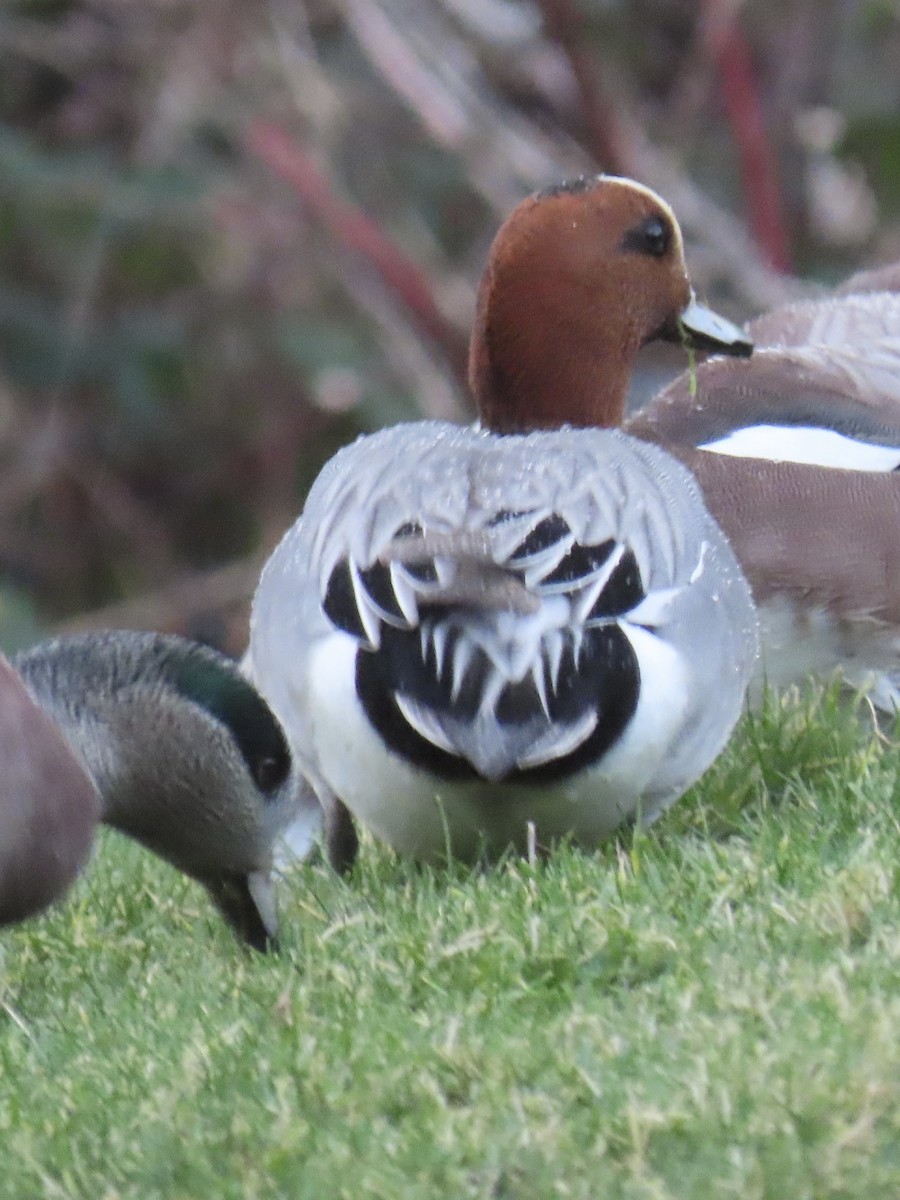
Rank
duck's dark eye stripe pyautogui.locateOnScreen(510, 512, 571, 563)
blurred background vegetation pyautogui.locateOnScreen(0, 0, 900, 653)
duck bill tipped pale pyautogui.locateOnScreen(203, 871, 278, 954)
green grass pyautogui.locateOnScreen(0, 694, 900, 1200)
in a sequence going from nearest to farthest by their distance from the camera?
green grass pyautogui.locateOnScreen(0, 694, 900, 1200) → duck's dark eye stripe pyautogui.locateOnScreen(510, 512, 571, 563) → duck bill tipped pale pyautogui.locateOnScreen(203, 871, 278, 954) → blurred background vegetation pyautogui.locateOnScreen(0, 0, 900, 653)

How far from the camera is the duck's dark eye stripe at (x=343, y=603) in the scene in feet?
12.9

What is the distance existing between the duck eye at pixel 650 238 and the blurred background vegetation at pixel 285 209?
11.3 ft

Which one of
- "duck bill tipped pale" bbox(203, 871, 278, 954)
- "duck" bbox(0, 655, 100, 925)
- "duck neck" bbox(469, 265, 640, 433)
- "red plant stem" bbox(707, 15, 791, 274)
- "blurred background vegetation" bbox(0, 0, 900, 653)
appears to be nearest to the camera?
"duck" bbox(0, 655, 100, 925)

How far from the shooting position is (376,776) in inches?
159

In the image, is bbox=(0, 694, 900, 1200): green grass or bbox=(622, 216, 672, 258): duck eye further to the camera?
bbox=(622, 216, 672, 258): duck eye

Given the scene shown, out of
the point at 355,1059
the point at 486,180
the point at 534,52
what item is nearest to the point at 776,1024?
the point at 355,1059

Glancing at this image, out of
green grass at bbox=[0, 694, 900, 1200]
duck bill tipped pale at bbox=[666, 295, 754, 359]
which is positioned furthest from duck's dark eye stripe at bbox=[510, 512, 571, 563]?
duck bill tipped pale at bbox=[666, 295, 754, 359]

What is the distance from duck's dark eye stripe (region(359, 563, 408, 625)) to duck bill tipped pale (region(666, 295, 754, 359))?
1643 mm

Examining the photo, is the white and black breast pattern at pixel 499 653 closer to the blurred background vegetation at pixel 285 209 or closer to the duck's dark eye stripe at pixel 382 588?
the duck's dark eye stripe at pixel 382 588

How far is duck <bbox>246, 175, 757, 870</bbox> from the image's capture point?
3.81 m

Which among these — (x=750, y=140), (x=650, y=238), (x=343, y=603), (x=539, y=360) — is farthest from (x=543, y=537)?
(x=750, y=140)

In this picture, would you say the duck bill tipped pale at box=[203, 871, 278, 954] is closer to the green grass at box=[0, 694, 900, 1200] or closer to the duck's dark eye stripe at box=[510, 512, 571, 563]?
the green grass at box=[0, 694, 900, 1200]

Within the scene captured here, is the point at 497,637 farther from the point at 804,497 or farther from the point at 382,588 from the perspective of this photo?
the point at 804,497

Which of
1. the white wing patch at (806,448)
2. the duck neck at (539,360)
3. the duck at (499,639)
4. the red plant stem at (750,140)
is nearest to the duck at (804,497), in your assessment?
the white wing patch at (806,448)
